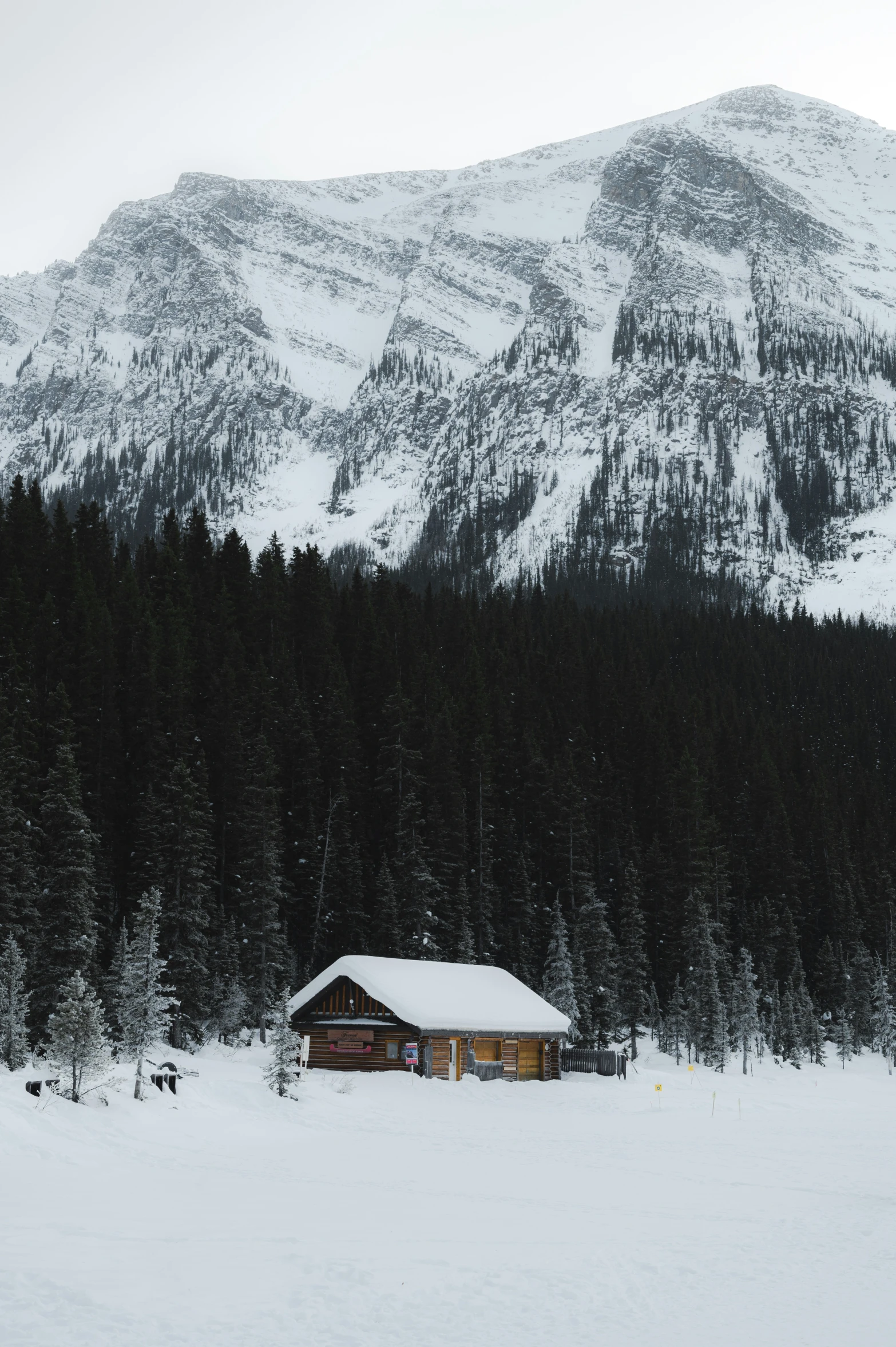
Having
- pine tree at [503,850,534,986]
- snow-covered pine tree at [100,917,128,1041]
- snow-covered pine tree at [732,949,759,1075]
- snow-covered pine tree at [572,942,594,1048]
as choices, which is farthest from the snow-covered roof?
snow-covered pine tree at [732,949,759,1075]

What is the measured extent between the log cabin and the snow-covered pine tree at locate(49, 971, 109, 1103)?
22529 mm

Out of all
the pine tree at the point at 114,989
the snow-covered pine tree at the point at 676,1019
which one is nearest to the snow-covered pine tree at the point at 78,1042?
the pine tree at the point at 114,989

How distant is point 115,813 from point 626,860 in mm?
39209

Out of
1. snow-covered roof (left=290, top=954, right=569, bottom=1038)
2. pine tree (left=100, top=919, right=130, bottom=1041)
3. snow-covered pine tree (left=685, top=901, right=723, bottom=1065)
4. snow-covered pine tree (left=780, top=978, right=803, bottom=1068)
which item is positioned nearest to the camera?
pine tree (left=100, top=919, right=130, bottom=1041)

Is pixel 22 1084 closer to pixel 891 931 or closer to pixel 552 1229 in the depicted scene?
pixel 552 1229

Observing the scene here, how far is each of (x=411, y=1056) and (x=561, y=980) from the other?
16.1m

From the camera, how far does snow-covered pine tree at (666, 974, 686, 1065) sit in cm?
7106

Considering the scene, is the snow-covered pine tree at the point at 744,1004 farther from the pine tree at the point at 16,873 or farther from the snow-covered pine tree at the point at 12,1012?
the snow-covered pine tree at the point at 12,1012

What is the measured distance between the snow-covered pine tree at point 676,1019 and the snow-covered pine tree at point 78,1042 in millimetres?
50064

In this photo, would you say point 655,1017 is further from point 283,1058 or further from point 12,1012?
point 12,1012

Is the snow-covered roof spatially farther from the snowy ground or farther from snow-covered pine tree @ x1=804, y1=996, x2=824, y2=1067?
snow-covered pine tree @ x1=804, y1=996, x2=824, y2=1067

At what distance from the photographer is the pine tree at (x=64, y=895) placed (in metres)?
41.0

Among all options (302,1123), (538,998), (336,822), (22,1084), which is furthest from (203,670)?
(22,1084)

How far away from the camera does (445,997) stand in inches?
1928
